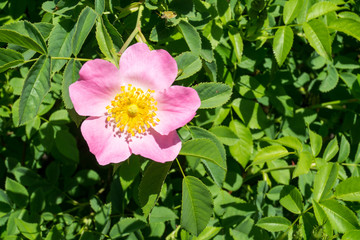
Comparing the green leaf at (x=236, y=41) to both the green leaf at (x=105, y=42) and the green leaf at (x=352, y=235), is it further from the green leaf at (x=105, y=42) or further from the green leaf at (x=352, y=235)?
the green leaf at (x=352, y=235)

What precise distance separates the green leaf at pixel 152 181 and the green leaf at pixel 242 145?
0.49 metres

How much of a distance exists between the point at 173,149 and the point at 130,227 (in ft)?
1.58

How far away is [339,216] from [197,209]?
52cm

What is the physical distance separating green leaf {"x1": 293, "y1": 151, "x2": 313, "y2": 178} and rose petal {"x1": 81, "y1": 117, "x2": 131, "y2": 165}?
2.00ft

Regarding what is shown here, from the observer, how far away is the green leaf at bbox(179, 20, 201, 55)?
121cm

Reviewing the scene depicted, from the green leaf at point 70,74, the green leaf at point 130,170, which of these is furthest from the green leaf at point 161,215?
the green leaf at point 70,74

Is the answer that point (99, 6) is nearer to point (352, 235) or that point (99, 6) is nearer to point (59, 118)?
point (59, 118)

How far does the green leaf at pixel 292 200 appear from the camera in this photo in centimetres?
136

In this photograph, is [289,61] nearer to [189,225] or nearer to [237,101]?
[237,101]

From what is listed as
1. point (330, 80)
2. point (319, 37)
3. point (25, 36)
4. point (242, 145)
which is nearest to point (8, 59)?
point (25, 36)

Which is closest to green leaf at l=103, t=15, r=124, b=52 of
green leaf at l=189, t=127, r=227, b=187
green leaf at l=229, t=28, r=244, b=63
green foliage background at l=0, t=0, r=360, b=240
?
green foliage background at l=0, t=0, r=360, b=240

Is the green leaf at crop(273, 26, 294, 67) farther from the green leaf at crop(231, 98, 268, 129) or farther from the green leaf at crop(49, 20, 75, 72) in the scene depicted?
the green leaf at crop(49, 20, 75, 72)

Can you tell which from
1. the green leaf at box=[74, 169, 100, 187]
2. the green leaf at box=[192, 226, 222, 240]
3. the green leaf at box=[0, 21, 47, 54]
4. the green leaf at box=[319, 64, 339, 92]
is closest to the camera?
the green leaf at box=[0, 21, 47, 54]

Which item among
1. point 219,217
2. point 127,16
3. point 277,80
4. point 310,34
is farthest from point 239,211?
point 127,16
